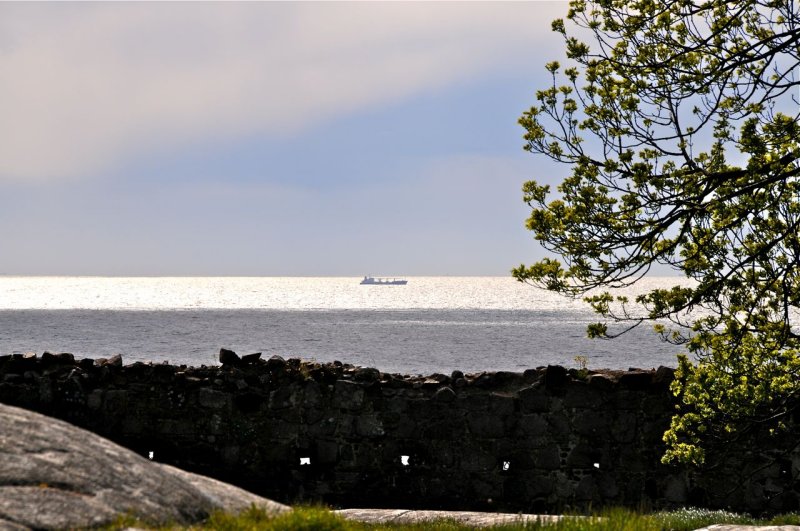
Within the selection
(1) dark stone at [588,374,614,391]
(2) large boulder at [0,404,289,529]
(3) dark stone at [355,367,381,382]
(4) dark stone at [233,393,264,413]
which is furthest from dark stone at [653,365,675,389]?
(2) large boulder at [0,404,289,529]

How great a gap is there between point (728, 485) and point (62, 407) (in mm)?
11848

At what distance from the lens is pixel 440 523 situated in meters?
10.5

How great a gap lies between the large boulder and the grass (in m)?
0.22

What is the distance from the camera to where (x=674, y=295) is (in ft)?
34.3

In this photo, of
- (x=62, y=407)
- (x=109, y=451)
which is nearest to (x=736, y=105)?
(x=109, y=451)

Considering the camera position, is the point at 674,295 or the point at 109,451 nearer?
the point at 109,451

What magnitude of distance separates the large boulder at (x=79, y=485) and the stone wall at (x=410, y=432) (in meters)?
7.87

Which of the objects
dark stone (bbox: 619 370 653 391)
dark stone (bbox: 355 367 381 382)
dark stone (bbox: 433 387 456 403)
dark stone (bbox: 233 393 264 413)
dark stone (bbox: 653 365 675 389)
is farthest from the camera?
dark stone (bbox: 233 393 264 413)

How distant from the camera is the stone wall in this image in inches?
573

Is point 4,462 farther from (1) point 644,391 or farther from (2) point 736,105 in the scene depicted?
(1) point 644,391

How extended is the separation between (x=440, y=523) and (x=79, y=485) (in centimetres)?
537

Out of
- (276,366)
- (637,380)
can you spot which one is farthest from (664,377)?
(276,366)

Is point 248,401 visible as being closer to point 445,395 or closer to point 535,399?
point 445,395

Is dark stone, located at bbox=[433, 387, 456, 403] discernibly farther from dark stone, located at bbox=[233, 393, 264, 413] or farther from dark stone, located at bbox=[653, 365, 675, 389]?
dark stone, located at bbox=[653, 365, 675, 389]
